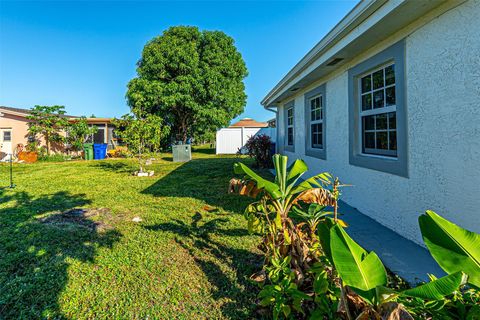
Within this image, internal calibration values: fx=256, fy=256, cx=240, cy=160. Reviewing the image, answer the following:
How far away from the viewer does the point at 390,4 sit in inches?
123

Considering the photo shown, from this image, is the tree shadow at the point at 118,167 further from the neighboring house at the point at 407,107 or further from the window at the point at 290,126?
the neighboring house at the point at 407,107

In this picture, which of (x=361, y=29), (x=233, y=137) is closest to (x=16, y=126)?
(x=233, y=137)

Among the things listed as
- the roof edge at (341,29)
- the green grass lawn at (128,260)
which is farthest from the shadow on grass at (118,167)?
the roof edge at (341,29)

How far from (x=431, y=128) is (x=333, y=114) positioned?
298 centimetres

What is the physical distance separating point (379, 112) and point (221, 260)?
372 centimetres

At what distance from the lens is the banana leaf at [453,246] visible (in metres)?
1.33

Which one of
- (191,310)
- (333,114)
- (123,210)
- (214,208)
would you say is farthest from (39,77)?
(191,310)

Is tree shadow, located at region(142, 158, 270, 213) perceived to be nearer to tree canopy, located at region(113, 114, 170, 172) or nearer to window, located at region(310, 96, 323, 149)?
tree canopy, located at region(113, 114, 170, 172)

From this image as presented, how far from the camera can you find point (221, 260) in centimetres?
337

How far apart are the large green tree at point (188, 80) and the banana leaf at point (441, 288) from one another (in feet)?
65.5

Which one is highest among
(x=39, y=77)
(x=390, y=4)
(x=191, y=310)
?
(x=39, y=77)

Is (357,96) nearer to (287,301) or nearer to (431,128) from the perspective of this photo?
(431,128)

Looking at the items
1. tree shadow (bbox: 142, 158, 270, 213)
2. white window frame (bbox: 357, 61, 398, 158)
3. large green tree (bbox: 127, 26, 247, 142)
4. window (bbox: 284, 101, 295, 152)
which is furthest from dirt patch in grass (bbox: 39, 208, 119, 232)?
large green tree (bbox: 127, 26, 247, 142)

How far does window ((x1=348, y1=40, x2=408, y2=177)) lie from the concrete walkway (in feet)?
3.15
